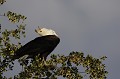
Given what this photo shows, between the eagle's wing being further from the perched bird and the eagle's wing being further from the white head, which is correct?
the white head

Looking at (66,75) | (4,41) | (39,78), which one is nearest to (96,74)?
(66,75)

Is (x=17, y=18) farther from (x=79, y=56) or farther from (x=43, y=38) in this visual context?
(x=79, y=56)

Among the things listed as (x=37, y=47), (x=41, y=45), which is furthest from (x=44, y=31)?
(x=37, y=47)

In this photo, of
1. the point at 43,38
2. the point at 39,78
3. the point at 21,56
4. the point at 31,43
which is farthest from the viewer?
the point at 43,38

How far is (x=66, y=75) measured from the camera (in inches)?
514

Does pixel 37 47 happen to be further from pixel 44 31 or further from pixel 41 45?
pixel 44 31

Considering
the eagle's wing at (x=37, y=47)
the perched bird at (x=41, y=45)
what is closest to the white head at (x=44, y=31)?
the perched bird at (x=41, y=45)

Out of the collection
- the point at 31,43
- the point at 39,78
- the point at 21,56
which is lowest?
the point at 39,78

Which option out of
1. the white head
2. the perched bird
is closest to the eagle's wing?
the perched bird

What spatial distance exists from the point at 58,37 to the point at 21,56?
12.5ft

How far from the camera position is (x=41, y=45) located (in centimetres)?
1636

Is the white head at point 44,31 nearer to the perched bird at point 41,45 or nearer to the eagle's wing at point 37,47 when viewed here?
the perched bird at point 41,45

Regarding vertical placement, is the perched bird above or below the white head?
below

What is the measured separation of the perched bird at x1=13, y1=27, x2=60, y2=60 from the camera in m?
14.7
